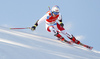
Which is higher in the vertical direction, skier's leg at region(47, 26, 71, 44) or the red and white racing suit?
the red and white racing suit

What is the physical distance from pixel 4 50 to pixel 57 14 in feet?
8.93

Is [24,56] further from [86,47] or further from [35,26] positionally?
[86,47]

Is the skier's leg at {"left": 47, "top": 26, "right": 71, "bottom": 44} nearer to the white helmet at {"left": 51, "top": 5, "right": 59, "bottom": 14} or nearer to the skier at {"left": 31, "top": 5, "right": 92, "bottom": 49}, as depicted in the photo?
the skier at {"left": 31, "top": 5, "right": 92, "bottom": 49}

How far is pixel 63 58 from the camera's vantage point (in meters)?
3.47

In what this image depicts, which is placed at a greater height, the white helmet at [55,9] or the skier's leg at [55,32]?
the white helmet at [55,9]

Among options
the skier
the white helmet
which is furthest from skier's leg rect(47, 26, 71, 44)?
the white helmet

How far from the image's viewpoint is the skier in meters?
5.10

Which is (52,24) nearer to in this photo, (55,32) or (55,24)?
(55,24)

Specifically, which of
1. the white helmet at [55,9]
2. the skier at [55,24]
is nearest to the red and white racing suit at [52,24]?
the skier at [55,24]

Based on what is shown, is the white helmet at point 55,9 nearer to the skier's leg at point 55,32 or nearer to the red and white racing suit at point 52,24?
the red and white racing suit at point 52,24

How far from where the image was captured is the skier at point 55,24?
16.7 ft

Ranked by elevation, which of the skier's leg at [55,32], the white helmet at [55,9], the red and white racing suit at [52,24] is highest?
the white helmet at [55,9]

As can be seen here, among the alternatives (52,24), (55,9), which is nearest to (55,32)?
(52,24)

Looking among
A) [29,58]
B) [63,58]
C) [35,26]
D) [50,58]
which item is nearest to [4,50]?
[29,58]
